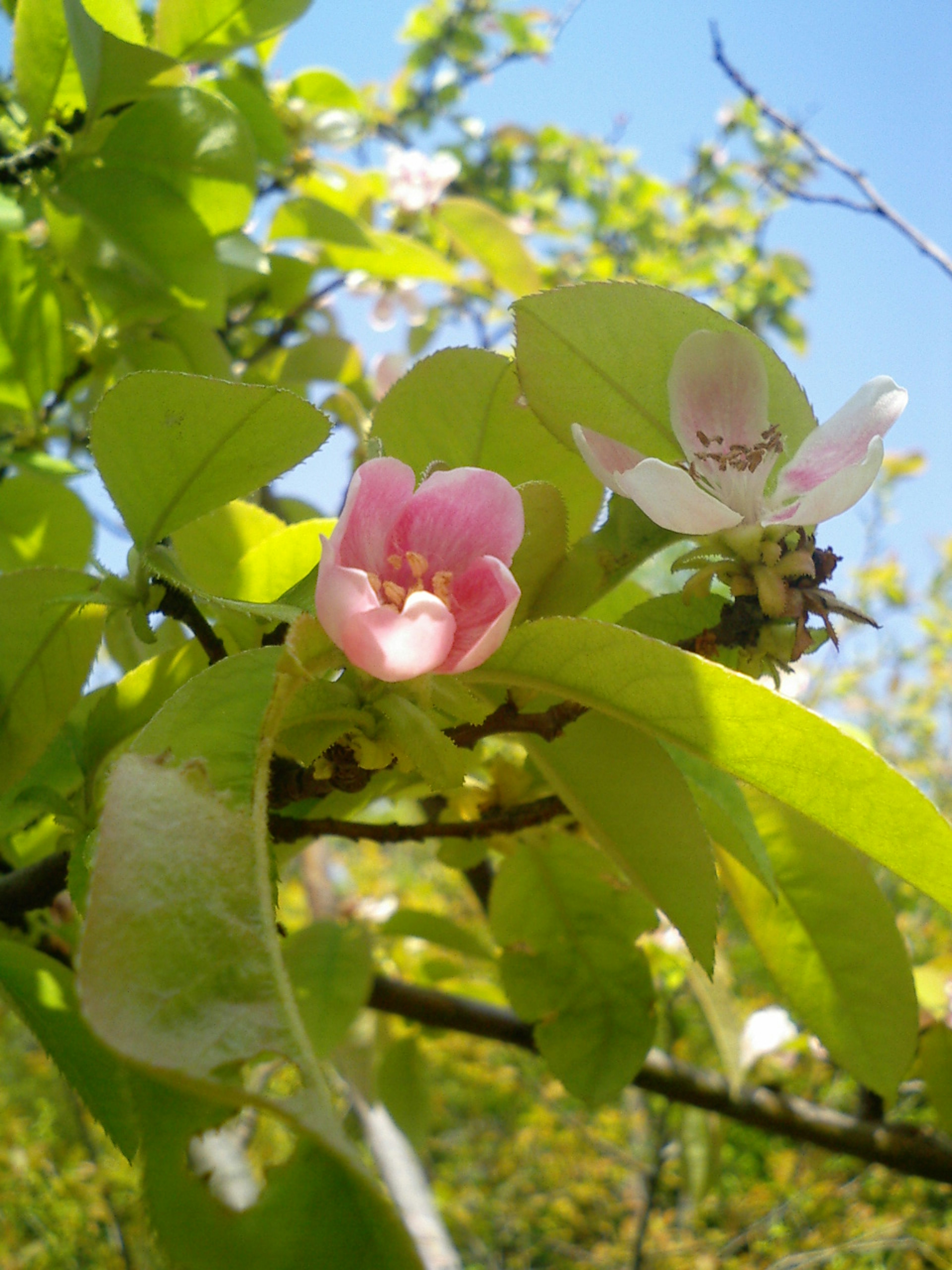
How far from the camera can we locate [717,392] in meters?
0.55

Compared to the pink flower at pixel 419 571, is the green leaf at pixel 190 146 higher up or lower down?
higher up

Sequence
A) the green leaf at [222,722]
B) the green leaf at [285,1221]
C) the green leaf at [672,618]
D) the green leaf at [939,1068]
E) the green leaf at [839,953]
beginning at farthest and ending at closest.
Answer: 1. the green leaf at [939,1068]
2. the green leaf at [839,953]
3. the green leaf at [672,618]
4. the green leaf at [222,722]
5. the green leaf at [285,1221]

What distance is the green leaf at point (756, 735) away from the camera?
1.31 feet

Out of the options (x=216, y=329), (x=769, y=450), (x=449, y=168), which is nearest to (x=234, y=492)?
(x=769, y=450)

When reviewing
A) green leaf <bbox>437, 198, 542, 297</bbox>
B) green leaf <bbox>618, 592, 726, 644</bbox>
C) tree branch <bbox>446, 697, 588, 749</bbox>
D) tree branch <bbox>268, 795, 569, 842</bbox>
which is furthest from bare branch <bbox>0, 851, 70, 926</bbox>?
green leaf <bbox>437, 198, 542, 297</bbox>

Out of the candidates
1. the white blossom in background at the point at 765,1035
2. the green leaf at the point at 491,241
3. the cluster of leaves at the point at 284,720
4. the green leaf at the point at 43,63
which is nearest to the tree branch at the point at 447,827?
the cluster of leaves at the point at 284,720

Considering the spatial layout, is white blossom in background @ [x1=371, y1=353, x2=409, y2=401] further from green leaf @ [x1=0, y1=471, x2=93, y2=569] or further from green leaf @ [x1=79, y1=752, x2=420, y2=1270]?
green leaf @ [x1=79, y1=752, x2=420, y2=1270]

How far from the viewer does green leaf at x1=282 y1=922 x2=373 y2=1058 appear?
3.58 ft

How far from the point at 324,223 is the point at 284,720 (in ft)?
3.04

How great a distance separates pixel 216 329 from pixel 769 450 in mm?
1061

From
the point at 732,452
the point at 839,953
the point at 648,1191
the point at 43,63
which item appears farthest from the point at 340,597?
the point at 648,1191

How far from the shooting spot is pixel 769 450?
1.84ft

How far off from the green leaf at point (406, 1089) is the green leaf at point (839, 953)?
86 cm

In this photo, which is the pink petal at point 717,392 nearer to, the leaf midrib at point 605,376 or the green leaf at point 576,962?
the leaf midrib at point 605,376
